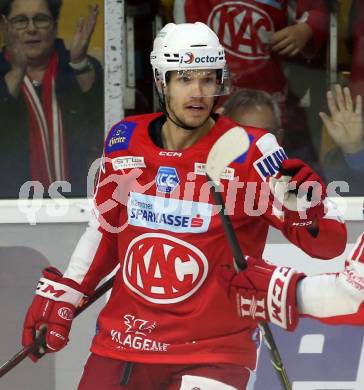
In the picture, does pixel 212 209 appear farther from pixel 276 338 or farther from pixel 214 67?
pixel 276 338

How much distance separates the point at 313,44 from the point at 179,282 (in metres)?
1.39

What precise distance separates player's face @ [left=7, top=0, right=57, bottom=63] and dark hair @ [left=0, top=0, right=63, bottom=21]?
10mm

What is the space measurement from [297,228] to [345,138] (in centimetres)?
119

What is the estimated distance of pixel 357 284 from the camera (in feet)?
9.66

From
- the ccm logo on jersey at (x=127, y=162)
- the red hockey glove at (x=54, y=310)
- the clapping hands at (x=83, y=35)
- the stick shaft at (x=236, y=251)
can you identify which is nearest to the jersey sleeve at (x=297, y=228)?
the stick shaft at (x=236, y=251)

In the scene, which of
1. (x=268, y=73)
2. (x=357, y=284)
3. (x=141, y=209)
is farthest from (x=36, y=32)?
(x=357, y=284)

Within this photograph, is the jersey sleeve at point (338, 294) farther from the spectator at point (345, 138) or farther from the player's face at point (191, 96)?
the spectator at point (345, 138)

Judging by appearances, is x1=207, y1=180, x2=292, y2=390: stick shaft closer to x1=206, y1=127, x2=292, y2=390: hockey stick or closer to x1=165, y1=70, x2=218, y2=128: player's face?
x1=206, y1=127, x2=292, y2=390: hockey stick

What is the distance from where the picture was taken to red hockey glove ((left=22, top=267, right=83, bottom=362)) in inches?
145

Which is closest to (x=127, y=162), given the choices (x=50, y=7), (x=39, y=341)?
(x=39, y=341)

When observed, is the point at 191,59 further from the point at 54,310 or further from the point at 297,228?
the point at 54,310

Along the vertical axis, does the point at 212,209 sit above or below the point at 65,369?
above

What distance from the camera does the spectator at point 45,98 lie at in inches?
172

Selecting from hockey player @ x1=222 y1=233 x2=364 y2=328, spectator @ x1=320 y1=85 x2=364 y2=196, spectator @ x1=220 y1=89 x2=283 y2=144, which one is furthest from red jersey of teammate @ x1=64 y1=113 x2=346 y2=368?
spectator @ x1=320 y1=85 x2=364 y2=196
